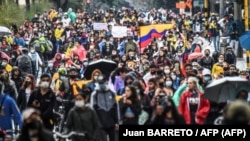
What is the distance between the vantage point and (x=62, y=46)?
3784cm

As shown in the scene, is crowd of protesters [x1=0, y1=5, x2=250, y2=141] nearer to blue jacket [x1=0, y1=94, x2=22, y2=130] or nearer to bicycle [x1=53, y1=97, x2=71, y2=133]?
blue jacket [x1=0, y1=94, x2=22, y2=130]

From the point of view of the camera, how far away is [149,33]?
104ft

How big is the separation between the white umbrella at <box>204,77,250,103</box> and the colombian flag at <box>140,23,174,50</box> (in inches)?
560

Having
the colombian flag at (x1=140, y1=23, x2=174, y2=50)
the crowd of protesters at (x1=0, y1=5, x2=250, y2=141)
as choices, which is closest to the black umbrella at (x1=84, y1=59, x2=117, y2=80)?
the crowd of protesters at (x1=0, y1=5, x2=250, y2=141)

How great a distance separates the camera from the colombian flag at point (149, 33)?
3112 cm

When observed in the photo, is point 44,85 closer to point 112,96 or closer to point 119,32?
point 112,96

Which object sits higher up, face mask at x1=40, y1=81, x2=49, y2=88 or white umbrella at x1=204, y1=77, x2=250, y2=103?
face mask at x1=40, y1=81, x2=49, y2=88

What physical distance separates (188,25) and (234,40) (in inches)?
545

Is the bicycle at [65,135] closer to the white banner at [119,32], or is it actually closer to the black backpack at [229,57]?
the black backpack at [229,57]

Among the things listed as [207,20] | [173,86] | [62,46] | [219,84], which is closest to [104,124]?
[219,84]

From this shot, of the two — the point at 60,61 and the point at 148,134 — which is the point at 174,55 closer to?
the point at 60,61

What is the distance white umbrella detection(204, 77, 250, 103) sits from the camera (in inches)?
656

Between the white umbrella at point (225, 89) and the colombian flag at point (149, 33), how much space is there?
46.6 feet

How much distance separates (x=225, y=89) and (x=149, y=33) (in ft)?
48.8
